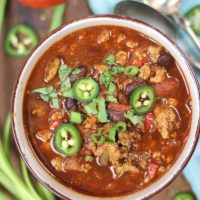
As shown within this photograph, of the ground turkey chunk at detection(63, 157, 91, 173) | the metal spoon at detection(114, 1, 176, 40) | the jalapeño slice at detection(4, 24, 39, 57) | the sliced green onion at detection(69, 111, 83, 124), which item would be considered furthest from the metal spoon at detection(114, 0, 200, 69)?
the ground turkey chunk at detection(63, 157, 91, 173)

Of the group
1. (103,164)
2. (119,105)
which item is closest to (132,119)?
(119,105)

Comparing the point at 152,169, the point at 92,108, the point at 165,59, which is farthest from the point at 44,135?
the point at 165,59

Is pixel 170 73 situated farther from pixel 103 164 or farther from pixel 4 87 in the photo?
pixel 4 87

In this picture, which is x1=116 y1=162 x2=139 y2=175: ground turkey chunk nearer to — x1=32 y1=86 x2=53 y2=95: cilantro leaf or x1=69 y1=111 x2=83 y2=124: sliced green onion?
x1=69 y1=111 x2=83 y2=124: sliced green onion

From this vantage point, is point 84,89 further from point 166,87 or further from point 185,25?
point 185,25

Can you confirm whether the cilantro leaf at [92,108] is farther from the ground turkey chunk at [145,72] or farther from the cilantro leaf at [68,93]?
the ground turkey chunk at [145,72]

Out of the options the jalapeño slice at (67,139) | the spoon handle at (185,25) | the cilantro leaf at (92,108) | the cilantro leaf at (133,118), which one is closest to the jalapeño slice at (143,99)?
the cilantro leaf at (133,118)
